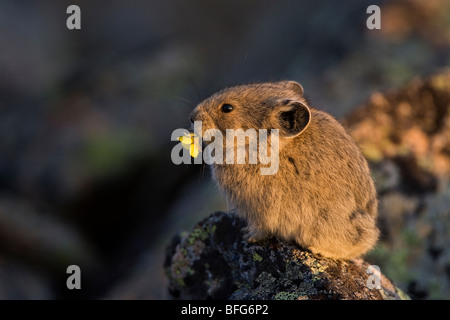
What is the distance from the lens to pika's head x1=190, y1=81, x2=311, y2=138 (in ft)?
18.4

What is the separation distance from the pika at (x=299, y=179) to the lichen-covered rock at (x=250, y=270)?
0.21m

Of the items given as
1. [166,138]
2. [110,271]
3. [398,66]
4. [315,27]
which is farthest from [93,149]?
[398,66]

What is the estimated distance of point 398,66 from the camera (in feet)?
35.8

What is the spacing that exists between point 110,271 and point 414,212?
22.0 ft

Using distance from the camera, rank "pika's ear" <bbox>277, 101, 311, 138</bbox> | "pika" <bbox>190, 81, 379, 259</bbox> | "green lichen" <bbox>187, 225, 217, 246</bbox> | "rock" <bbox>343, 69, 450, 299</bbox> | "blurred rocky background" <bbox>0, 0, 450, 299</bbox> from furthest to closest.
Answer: "blurred rocky background" <bbox>0, 0, 450, 299</bbox> < "rock" <bbox>343, 69, 450, 299</bbox> < "green lichen" <bbox>187, 225, 217, 246</bbox> < "pika" <bbox>190, 81, 379, 259</bbox> < "pika's ear" <bbox>277, 101, 311, 138</bbox>

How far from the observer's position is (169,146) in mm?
12898

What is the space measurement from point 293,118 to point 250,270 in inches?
75.1

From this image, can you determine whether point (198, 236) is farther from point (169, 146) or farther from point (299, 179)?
point (169, 146)

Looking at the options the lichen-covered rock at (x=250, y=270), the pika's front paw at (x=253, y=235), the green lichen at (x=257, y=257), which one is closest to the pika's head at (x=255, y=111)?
the pika's front paw at (x=253, y=235)

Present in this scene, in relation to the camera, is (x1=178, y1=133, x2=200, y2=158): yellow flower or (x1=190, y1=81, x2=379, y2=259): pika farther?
(x1=178, y1=133, x2=200, y2=158): yellow flower

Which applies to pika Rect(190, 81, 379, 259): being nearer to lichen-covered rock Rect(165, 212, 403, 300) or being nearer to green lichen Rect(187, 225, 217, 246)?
lichen-covered rock Rect(165, 212, 403, 300)

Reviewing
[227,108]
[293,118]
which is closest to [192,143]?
[227,108]

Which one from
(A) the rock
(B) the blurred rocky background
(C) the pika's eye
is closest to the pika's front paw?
(C) the pika's eye
